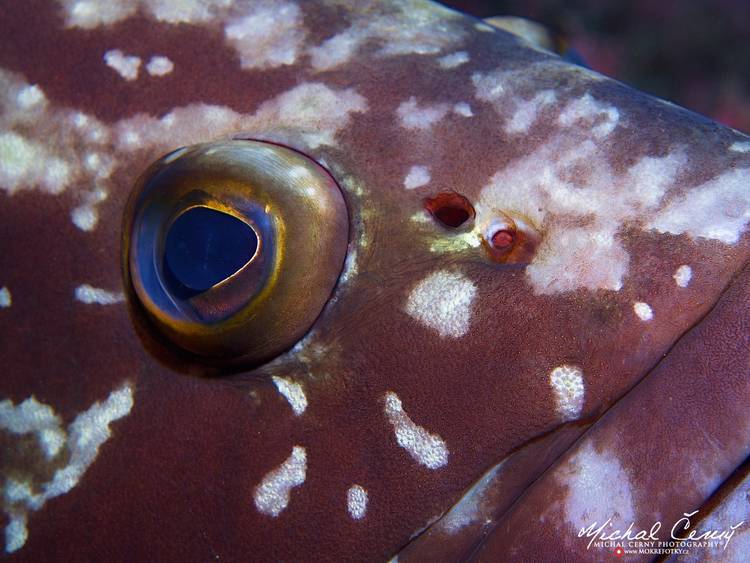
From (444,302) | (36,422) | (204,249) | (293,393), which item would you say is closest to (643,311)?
(444,302)

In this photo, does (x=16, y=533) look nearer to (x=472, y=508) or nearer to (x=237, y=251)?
(x=237, y=251)

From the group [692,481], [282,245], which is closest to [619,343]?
[692,481]

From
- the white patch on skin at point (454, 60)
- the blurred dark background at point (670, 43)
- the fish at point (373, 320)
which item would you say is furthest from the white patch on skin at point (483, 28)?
the blurred dark background at point (670, 43)

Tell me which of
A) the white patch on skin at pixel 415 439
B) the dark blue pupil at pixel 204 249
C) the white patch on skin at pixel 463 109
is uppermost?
the white patch on skin at pixel 463 109

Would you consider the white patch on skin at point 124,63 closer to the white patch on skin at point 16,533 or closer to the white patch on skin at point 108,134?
the white patch on skin at point 108,134

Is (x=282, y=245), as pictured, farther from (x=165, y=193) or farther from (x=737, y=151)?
(x=737, y=151)
